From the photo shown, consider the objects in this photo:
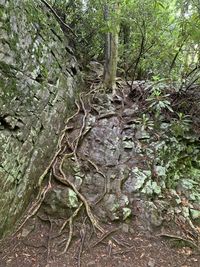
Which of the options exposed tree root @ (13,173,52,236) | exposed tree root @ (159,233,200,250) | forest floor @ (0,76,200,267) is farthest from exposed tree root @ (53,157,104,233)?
exposed tree root @ (159,233,200,250)

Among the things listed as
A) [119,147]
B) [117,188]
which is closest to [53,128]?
[119,147]

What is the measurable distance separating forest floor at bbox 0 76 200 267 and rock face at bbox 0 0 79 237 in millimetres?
287

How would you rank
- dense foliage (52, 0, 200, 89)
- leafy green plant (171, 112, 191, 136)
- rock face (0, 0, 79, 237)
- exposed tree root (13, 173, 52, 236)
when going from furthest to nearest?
leafy green plant (171, 112, 191, 136), dense foliage (52, 0, 200, 89), exposed tree root (13, 173, 52, 236), rock face (0, 0, 79, 237)

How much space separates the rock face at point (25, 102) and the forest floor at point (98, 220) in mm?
287

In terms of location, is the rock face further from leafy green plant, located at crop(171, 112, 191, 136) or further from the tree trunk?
leafy green plant, located at crop(171, 112, 191, 136)

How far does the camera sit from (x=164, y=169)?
516 centimetres

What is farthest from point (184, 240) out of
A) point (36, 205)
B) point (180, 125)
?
point (180, 125)

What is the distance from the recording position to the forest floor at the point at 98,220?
148 inches

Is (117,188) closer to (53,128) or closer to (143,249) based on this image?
(143,249)

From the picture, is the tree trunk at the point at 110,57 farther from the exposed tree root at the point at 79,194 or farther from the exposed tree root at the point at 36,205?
the exposed tree root at the point at 36,205

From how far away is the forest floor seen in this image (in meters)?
3.75

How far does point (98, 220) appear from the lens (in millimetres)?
4250

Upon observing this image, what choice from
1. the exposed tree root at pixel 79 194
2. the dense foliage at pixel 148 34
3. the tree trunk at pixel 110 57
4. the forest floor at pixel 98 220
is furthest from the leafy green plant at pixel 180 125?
the exposed tree root at pixel 79 194

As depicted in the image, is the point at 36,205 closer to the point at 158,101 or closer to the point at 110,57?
the point at 158,101
